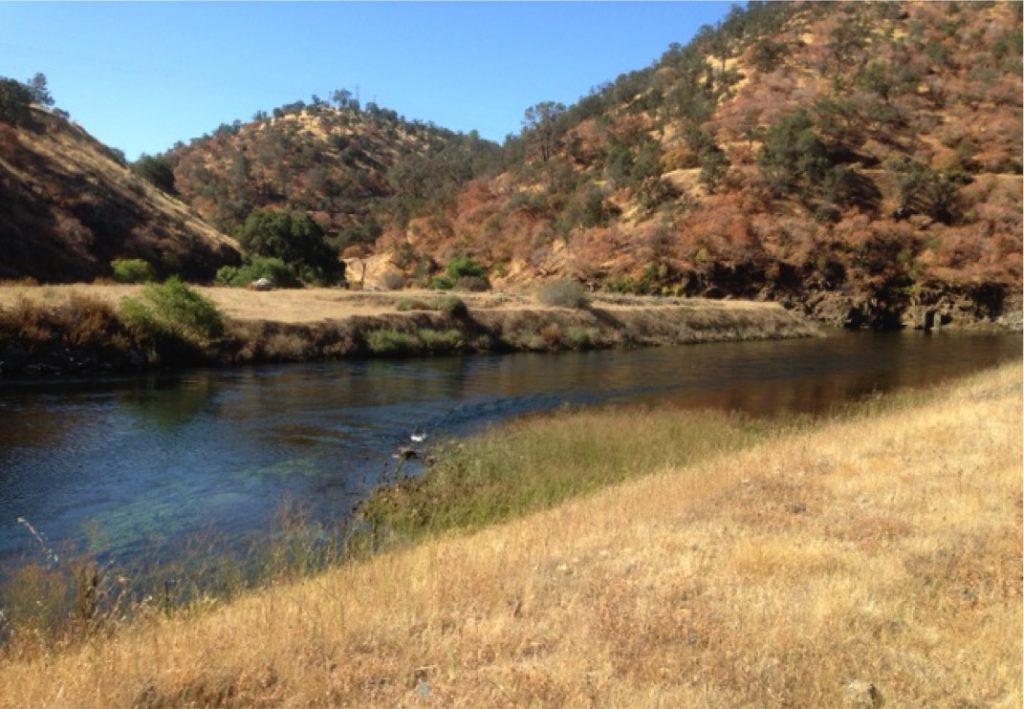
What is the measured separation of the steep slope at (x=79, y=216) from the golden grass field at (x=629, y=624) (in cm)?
3828

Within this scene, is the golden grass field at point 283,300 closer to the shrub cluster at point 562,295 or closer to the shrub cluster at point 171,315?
the shrub cluster at point 562,295

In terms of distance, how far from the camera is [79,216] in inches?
1805

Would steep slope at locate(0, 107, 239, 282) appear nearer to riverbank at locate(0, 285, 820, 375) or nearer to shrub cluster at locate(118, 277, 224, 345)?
riverbank at locate(0, 285, 820, 375)

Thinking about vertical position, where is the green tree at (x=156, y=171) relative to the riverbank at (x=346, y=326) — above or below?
above

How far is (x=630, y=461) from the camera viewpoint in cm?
1442

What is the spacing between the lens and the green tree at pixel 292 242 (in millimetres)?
55688

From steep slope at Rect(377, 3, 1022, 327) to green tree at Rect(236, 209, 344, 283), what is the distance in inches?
758

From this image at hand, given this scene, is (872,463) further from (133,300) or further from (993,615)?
(133,300)

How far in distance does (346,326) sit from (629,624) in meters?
28.8

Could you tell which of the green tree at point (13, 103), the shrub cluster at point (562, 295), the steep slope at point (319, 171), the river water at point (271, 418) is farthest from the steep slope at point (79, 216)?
the steep slope at point (319, 171)

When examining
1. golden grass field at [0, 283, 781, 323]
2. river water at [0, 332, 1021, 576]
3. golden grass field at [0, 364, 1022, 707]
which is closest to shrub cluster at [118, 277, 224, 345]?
golden grass field at [0, 283, 781, 323]

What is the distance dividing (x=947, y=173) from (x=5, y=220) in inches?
2793

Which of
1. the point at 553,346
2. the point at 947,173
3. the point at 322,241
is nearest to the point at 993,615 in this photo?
the point at 553,346

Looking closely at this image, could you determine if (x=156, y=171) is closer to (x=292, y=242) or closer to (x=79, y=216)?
(x=292, y=242)
